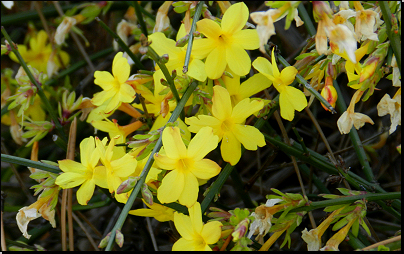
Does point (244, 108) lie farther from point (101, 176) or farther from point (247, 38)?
point (101, 176)

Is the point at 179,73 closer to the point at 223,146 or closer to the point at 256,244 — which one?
the point at 223,146

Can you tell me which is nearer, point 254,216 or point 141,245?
point 254,216

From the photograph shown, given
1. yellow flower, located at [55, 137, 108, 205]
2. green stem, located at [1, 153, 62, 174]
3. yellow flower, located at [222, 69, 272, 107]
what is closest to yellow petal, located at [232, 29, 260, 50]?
yellow flower, located at [222, 69, 272, 107]

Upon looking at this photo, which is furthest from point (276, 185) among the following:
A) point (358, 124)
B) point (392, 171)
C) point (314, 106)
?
point (358, 124)

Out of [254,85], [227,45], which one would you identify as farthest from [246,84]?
[227,45]

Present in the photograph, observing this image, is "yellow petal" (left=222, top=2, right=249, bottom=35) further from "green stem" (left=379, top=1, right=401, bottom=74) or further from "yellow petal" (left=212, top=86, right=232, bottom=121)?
"green stem" (left=379, top=1, right=401, bottom=74)

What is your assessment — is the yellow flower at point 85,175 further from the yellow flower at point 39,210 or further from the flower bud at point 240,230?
the flower bud at point 240,230
